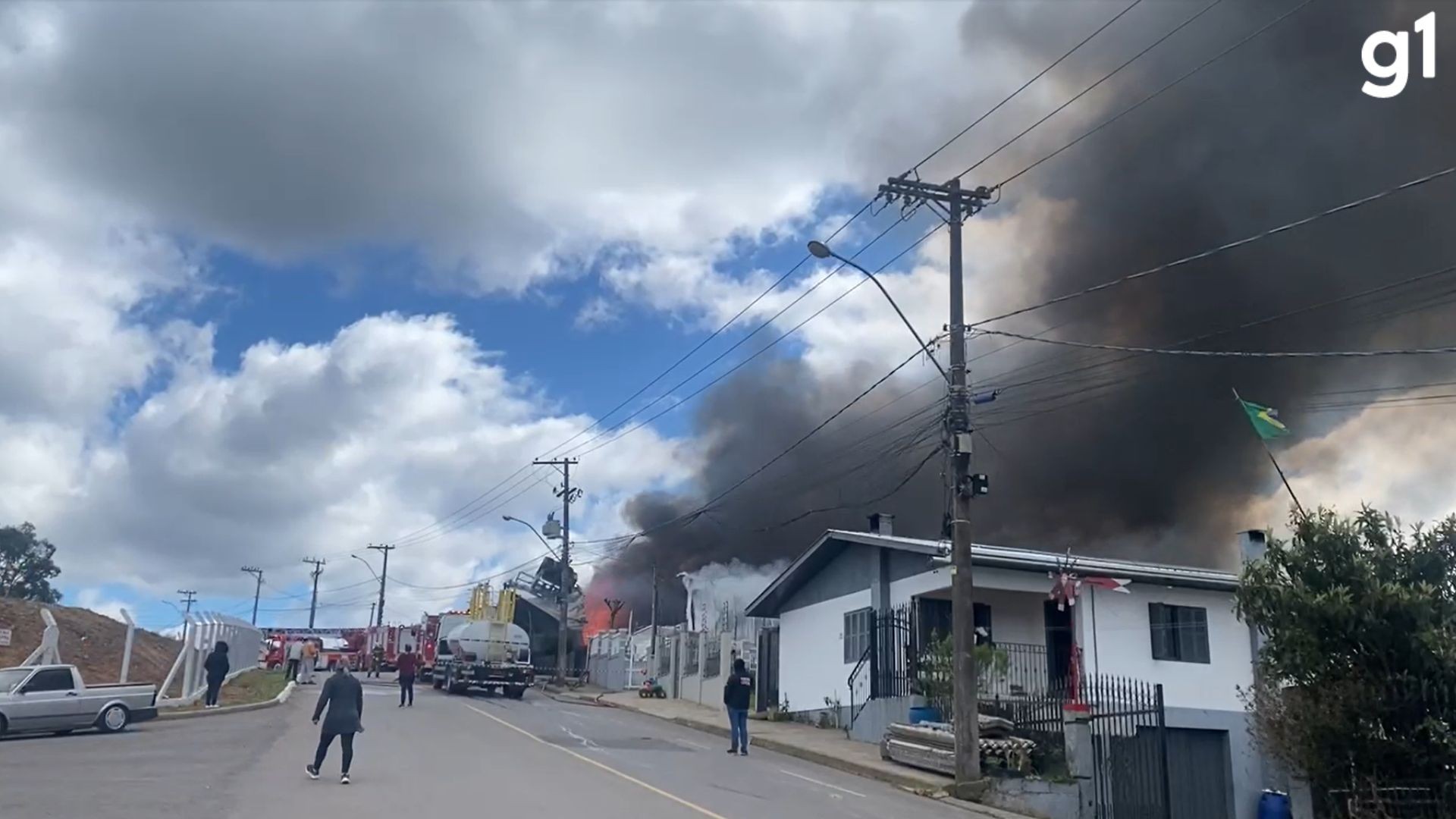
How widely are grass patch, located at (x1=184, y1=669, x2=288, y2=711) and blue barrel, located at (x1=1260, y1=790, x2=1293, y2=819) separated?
20.8 meters

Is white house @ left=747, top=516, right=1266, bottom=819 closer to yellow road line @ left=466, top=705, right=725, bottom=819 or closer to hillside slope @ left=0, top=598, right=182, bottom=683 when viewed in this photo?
yellow road line @ left=466, top=705, right=725, bottom=819

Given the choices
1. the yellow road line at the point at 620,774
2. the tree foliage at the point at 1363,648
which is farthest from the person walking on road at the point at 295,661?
the tree foliage at the point at 1363,648

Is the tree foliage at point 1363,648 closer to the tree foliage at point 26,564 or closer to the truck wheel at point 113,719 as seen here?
the truck wheel at point 113,719

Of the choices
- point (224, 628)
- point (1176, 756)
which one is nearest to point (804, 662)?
point (1176, 756)

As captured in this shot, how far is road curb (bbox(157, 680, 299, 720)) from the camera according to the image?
78.4 ft

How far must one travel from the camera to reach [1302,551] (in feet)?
44.2

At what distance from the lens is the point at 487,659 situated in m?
37.3

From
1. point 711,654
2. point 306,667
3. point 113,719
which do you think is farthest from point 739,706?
point 306,667

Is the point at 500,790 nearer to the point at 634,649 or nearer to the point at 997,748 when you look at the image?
the point at 997,748

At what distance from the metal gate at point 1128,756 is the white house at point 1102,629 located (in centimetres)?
392

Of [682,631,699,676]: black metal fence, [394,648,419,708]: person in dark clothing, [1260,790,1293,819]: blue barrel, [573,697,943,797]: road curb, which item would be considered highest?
[682,631,699,676]: black metal fence

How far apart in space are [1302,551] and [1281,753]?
2.40m

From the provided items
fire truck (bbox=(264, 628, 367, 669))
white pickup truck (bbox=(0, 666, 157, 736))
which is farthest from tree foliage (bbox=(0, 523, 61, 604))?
white pickup truck (bbox=(0, 666, 157, 736))

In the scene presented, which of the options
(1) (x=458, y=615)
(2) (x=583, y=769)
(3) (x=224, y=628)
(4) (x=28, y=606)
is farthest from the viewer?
(1) (x=458, y=615)
